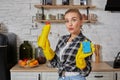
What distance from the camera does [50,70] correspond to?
8.38 ft

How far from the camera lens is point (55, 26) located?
3.10 meters

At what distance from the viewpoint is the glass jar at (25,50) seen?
118 inches

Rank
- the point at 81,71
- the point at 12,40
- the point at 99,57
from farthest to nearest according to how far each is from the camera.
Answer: the point at 99,57 → the point at 12,40 → the point at 81,71

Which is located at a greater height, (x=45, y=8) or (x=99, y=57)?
(x=45, y=8)

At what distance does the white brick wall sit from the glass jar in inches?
4.7

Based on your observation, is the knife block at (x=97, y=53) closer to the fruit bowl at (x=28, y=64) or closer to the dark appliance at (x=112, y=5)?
the dark appliance at (x=112, y=5)

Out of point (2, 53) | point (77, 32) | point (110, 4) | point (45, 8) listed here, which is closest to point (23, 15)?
point (45, 8)

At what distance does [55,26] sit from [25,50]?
542 mm

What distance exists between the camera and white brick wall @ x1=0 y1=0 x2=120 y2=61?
306 centimetres

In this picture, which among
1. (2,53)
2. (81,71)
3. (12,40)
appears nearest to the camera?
(81,71)

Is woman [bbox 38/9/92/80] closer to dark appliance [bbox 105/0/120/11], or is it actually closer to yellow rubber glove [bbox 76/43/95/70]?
yellow rubber glove [bbox 76/43/95/70]

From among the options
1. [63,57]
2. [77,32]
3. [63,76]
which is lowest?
[63,76]

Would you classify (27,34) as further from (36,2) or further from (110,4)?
(110,4)

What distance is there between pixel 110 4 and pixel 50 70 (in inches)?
48.7
